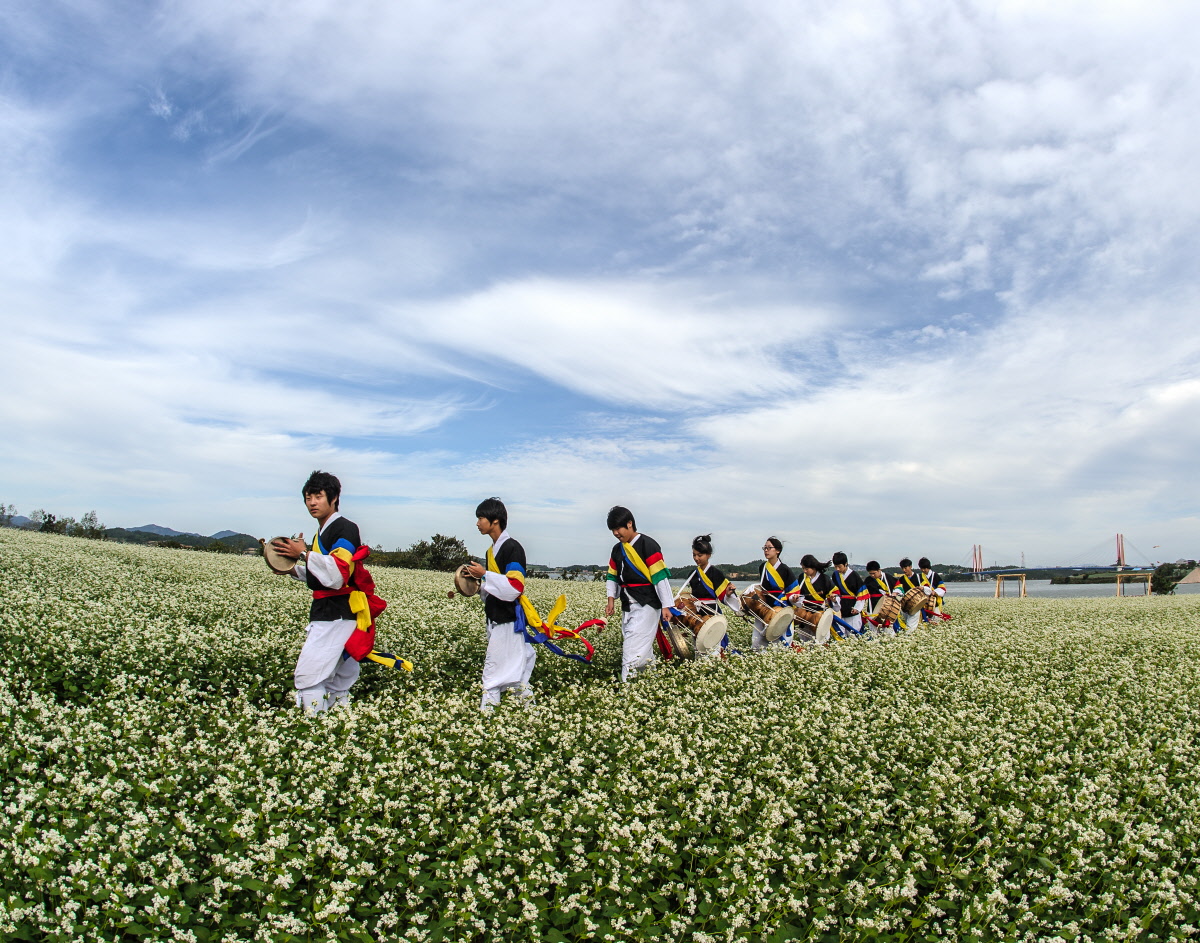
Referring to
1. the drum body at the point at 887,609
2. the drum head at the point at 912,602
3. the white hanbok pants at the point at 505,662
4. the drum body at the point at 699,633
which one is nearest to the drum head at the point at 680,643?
the drum body at the point at 699,633

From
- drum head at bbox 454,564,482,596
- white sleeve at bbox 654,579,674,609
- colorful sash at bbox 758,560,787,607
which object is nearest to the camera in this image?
drum head at bbox 454,564,482,596

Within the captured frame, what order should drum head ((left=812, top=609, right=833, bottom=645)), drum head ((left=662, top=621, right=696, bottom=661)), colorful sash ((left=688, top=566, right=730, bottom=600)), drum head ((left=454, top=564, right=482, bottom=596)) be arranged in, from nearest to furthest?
drum head ((left=454, top=564, right=482, bottom=596)) → drum head ((left=662, top=621, right=696, bottom=661)) → colorful sash ((left=688, top=566, right=730, bottom=600)) → drum head ((left=812, top=609, right=833, bottom=645))

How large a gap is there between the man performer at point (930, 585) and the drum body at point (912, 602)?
0.42m

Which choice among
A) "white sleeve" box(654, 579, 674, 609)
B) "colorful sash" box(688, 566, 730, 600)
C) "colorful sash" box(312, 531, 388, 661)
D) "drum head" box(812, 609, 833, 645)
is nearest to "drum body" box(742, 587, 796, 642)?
"drum head" box(812, 609, 833, 645)

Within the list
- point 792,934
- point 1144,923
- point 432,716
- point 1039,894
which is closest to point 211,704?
point 432,716

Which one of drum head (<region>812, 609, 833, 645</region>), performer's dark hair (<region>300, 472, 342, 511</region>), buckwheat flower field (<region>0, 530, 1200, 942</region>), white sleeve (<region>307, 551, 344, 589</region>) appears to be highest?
performer's dark hair (<region>300, 472, 342, 511</region>)

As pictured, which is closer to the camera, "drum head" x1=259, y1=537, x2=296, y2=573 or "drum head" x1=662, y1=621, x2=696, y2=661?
"drum head" x1=259, y1=537, x2=296, y2=573

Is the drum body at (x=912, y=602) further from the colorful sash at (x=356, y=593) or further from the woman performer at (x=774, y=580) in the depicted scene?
the colorful sash at (x=356, y=593)

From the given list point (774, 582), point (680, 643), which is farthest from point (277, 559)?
point (774, 582)

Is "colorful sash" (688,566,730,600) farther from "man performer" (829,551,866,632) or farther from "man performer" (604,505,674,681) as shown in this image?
"man performer" (829,551,866,632)

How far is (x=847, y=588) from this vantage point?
15.4 meters

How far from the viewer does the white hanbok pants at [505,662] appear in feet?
26.2

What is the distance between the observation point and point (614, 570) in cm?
1010

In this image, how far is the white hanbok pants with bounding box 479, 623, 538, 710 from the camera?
7.97m
